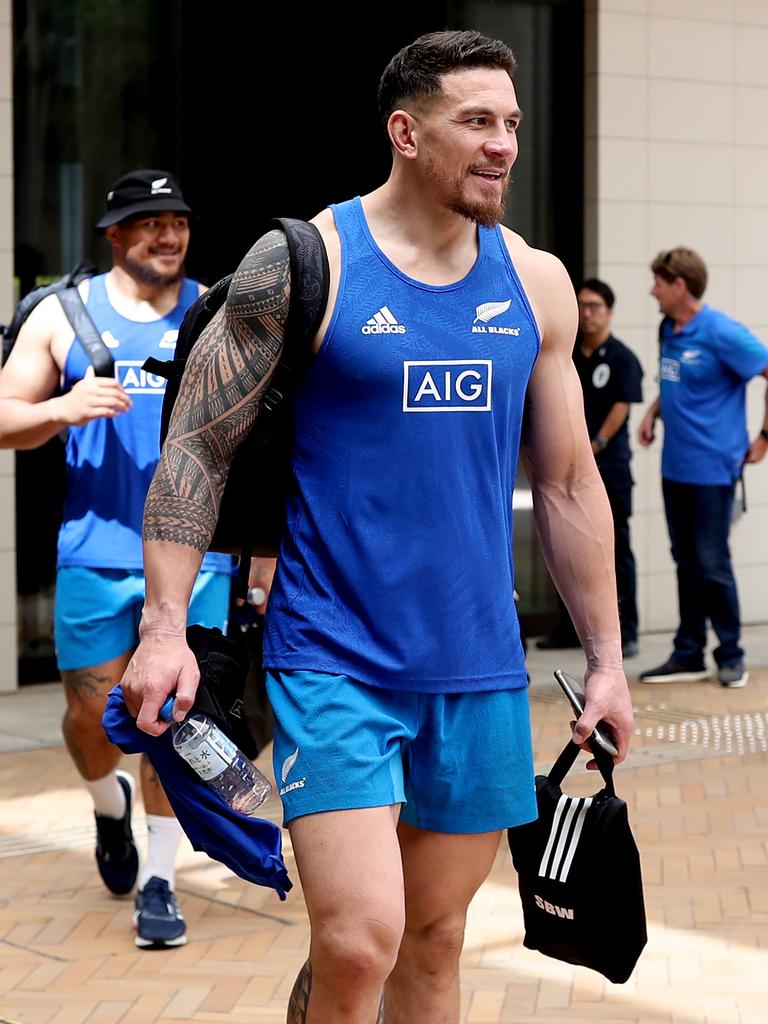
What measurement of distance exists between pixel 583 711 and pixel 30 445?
2.31 meters

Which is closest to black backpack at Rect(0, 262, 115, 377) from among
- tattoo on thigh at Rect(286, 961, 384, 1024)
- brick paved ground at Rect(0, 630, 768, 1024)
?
brick paved ground at Rect(0, 630, 768, 1024)

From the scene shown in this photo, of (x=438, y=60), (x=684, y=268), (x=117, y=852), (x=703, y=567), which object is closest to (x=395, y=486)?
(x=438, y=60)

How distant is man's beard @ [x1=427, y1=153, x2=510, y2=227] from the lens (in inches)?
132

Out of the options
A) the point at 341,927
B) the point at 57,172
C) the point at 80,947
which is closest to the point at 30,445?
the point at 80,947

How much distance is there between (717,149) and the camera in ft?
39.1

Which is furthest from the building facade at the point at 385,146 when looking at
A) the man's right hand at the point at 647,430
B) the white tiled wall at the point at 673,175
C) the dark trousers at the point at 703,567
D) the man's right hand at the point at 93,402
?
the man's right hand at the point at 93,402

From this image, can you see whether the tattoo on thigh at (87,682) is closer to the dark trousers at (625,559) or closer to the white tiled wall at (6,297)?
the white tiled wall at (6,297)

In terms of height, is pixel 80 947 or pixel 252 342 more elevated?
pixel 252 342

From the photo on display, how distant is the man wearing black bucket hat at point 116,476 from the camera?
544cm

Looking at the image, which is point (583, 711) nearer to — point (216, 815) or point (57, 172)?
point (216, 815)

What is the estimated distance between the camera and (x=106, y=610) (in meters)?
5.46

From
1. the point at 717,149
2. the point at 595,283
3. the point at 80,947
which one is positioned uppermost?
the point at 717,149

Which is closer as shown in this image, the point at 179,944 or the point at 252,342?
the point at 252,342

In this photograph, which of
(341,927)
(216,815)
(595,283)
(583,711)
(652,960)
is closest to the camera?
(341,927)
